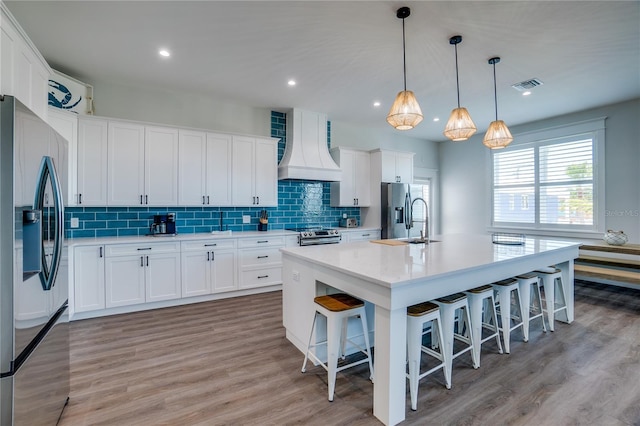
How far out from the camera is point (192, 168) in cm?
411

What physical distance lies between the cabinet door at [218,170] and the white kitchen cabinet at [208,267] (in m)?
0.68

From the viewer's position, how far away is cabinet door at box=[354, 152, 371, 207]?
18.4 feet

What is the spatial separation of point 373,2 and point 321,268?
7.09 ft

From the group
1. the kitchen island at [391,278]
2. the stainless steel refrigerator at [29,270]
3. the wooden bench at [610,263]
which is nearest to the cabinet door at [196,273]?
the kitchen island at [391,278]

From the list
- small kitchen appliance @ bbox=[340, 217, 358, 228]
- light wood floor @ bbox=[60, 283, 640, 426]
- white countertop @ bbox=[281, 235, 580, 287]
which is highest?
small kitchen appliance @ bbox=[340, 217, 358, 228]

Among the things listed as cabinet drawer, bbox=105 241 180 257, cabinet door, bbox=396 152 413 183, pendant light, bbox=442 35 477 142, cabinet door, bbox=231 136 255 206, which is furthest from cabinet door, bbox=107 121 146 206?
cabinet door, bbox=396 152 413 183

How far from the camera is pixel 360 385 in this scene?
2.09 meters

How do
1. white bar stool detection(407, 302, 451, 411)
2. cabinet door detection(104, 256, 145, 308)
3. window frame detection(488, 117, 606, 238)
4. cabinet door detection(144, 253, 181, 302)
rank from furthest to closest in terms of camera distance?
window frame detection(488, 117, 606, 238) < cabinet door detection(144, 253, 181, 302) < cabinet door detection(104, 256, 145, 308) < white bar stool detection(407, 302, 451, 411)

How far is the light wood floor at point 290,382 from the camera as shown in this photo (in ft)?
5.88

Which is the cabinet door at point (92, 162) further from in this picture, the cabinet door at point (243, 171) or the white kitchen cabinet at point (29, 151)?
the white kitchen cabinet at point (29, 151)

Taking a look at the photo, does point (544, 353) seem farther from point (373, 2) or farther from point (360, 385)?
point (373, 2)

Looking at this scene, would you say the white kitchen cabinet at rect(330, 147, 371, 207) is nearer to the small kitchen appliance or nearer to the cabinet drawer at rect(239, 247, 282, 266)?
the small kitchen appliance

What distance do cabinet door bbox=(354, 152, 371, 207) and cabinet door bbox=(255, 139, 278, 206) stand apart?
5.43 ft

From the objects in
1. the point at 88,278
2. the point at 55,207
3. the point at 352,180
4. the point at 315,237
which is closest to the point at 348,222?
the point at 352,180
